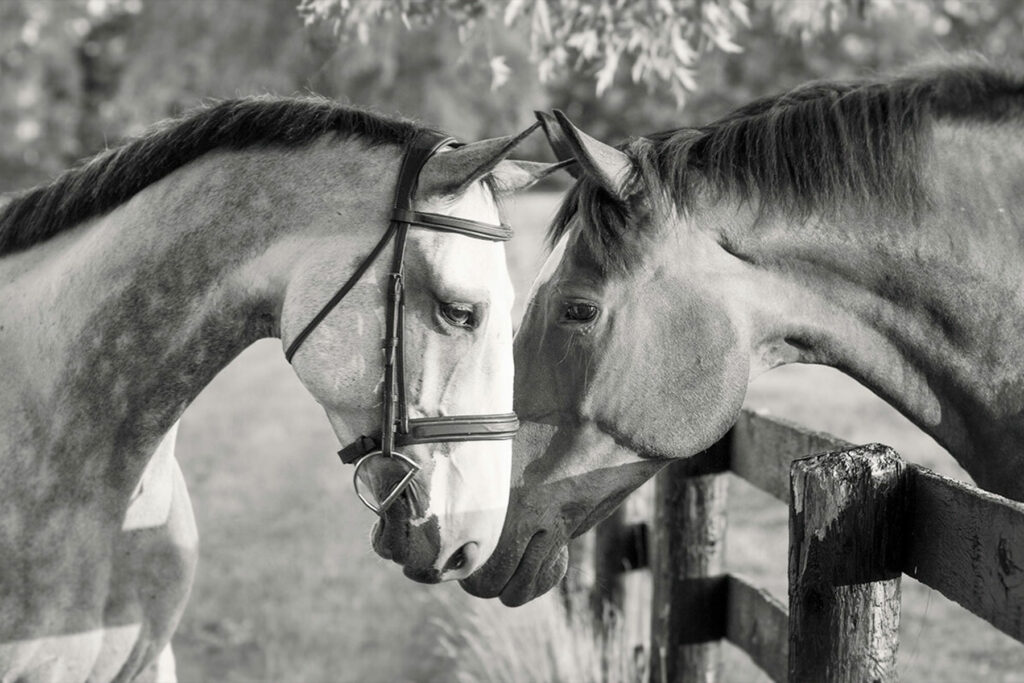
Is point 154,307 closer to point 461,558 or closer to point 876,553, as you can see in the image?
point 461,558

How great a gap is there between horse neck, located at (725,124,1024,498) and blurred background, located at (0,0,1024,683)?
1.60 feet

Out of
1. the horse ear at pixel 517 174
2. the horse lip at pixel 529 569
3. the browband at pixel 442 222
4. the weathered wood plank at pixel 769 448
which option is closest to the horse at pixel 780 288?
the horse lip at pixel 529 569

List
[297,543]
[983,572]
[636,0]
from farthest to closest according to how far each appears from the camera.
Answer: [297,543] → [636,0] → [983,572]

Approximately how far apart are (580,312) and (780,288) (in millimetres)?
596

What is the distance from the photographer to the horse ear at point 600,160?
8.30 feet

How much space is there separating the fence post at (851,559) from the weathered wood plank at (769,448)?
0.80 m

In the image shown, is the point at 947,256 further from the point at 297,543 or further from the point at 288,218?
the point at 297,543

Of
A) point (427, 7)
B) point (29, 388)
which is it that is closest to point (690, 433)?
point (29, 388)

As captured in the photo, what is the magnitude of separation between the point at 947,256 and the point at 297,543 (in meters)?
5.97

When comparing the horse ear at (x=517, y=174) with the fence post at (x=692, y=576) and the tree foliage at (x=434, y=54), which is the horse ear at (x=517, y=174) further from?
the fence post at (x=692, y=576)

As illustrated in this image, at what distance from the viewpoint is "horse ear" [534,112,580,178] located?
2496 mm

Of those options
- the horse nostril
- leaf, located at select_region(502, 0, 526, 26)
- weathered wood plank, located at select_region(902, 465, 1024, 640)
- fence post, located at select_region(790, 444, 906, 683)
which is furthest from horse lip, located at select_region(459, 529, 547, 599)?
leaf, located at select_region(502, 0, 526, 26)

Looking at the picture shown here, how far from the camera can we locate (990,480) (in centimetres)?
269

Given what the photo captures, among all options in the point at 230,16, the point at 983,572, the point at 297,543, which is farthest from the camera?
the point at 230,16
